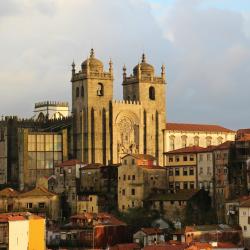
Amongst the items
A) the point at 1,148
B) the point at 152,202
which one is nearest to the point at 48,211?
the point at 152,202

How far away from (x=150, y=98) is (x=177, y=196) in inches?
1133

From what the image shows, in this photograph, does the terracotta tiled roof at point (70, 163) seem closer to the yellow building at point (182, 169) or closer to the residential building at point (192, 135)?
the yellow building at point (182, 169)

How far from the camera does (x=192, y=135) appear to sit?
13062cm

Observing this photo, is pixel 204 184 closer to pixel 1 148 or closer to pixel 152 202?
pixel 152 202

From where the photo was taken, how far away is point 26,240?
96875 mm

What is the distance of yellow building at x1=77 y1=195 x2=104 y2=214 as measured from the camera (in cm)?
10931

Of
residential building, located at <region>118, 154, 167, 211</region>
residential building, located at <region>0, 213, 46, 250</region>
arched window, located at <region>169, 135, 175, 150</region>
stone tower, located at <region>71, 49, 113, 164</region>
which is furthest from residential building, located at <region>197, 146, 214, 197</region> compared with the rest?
arched window, located at <region>169, 135, 175, 150</region>

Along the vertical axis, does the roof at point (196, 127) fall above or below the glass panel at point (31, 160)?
above

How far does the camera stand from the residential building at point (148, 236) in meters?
97.1

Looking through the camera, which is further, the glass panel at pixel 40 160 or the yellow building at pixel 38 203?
the glass panel at pixel 40 160

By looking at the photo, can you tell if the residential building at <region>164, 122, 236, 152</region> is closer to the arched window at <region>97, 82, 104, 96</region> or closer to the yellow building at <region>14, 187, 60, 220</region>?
the arched window at <region>97, 82, 104, 96</region>

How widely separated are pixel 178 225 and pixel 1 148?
36.2m

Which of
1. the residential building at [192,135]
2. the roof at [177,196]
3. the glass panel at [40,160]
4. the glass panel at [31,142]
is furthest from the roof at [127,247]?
the residential building at [192,135]

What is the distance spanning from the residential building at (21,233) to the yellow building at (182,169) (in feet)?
59.4
